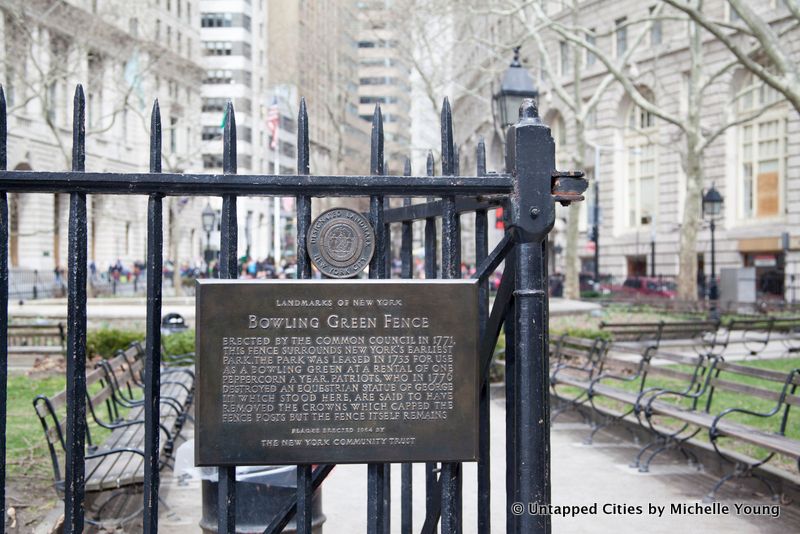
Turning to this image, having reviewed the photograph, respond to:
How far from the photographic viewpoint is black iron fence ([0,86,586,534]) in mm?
3365

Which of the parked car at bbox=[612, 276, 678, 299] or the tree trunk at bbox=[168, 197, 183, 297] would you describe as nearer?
the tree trunk at bbox=[168, 197, 183, 297]

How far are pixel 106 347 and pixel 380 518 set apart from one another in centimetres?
1358

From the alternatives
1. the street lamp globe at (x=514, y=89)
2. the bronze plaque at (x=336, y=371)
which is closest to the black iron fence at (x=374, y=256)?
the bronze plaque at (x=336, y=371)

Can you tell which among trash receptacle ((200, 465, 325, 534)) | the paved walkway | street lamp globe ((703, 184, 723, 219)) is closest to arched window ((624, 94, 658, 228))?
street lamp globe ((703, 184, 723, 219))

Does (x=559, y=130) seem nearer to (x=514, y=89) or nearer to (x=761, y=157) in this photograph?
(x=761, y=157)

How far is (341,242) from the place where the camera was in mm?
3346

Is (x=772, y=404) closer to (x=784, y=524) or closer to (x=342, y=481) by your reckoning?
(x=784, y=524)

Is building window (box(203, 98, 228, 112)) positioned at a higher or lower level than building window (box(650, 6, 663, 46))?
higher

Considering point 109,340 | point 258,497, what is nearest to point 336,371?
point 258,497

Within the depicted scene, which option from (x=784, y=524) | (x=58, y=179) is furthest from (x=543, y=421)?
(x=784, y=524)

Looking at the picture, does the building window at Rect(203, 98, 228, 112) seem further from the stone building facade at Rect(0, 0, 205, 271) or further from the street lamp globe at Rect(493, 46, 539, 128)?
the street lamp globe at Rect(493, 46, 539, 128)

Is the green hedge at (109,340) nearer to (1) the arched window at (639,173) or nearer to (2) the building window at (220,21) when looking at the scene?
(1) the arched window at (639,173)

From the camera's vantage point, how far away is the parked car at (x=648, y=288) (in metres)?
40.2

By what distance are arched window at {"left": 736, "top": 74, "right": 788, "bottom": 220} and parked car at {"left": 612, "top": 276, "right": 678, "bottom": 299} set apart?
429cm
